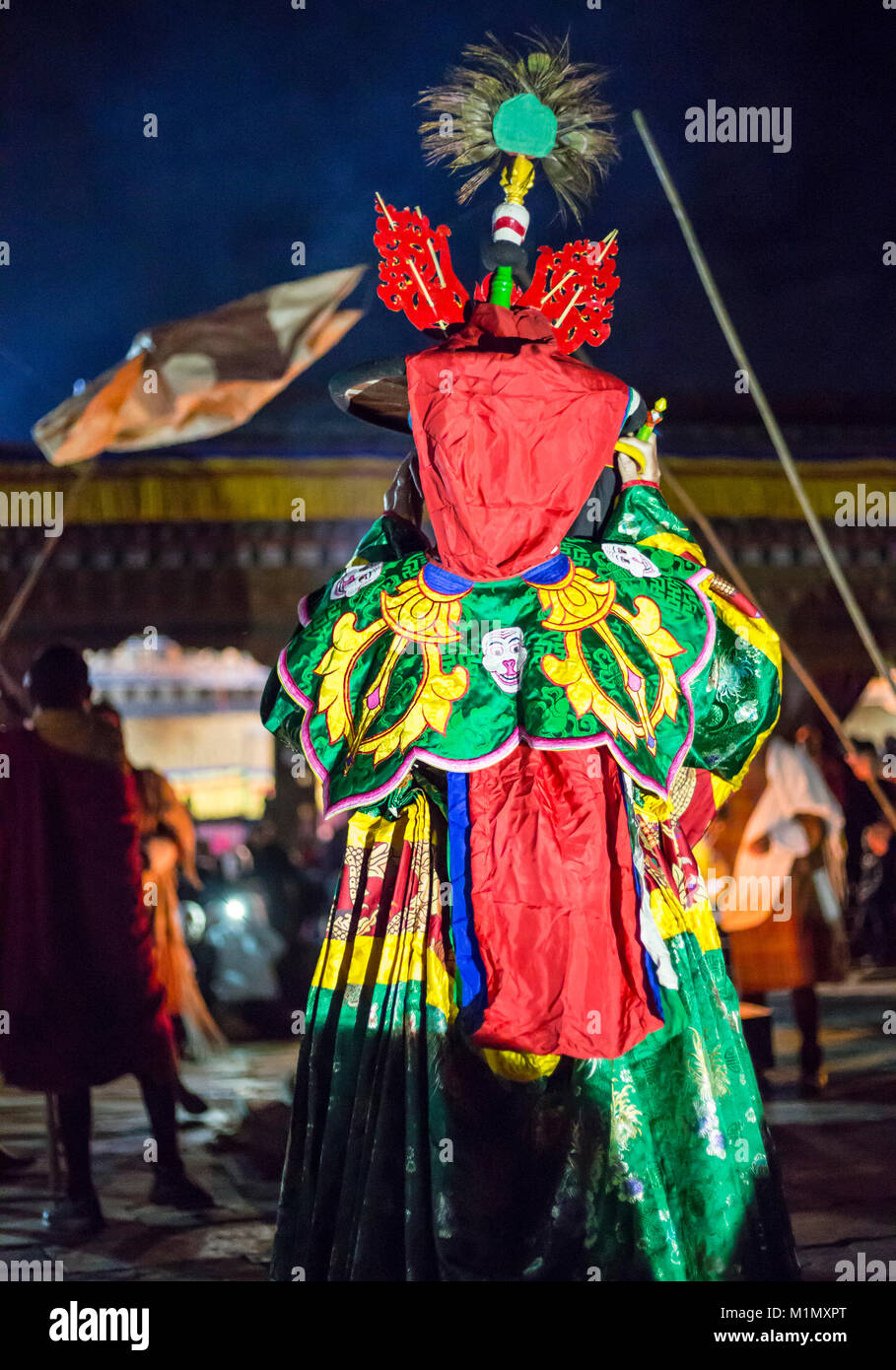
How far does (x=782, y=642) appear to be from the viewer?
3666mm

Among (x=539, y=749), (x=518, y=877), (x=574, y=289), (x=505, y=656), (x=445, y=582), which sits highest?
(x=574, y=289)

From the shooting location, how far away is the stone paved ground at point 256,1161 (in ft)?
9.21

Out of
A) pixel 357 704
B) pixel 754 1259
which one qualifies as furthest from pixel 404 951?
pixel 754 1259

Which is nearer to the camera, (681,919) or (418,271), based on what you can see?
(681,919)

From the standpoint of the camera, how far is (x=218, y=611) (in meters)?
3.64

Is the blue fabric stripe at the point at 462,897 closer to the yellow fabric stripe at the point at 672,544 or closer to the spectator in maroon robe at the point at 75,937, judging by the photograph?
the yellow fabric stripe at the point at 672,544

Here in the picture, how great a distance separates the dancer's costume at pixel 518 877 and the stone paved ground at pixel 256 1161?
970 mm

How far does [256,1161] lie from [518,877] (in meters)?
1.79

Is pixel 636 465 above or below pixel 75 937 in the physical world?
above

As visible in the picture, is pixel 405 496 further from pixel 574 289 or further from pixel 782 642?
pixel 782 642
